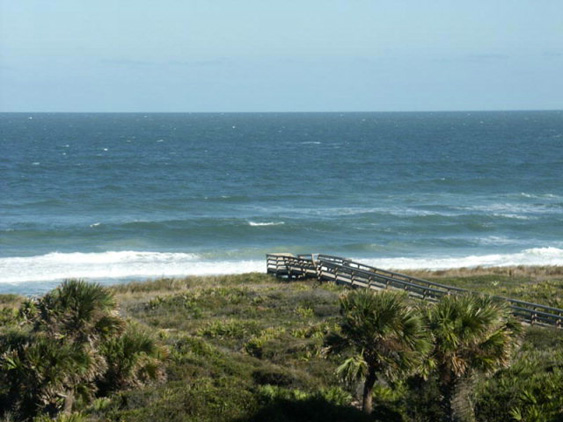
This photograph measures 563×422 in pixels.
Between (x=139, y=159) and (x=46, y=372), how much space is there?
95.1 m

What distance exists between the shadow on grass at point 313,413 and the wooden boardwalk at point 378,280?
29.0ft

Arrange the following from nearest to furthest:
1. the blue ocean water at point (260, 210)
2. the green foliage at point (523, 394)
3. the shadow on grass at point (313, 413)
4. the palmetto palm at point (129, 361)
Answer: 1. the green foliage at point (523, 394)
2. the shadow on grass at point (313, 413)
3. the palmetto palm at point (129, 361)
4. the blue ocean water at point (260, 210)

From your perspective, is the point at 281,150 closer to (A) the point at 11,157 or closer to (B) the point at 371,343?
(A) the point at 11,157

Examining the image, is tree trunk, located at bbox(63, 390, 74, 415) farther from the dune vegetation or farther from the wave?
the wave

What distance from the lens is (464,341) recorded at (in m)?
14.0

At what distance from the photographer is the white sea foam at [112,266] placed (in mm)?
42906

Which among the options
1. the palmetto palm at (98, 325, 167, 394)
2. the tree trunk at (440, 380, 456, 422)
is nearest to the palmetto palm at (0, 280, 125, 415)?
the palmetto palm at (98, 325, 167, 394)

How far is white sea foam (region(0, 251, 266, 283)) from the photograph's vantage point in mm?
42906

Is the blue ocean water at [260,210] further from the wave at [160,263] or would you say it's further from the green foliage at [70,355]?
the green foliage at [70,355]

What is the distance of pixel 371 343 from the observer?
46.3 feet

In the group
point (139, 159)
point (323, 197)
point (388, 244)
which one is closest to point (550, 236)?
point (388, 244)

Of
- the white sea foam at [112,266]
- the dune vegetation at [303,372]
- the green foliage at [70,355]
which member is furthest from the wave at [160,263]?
the green foliage at [70,355]

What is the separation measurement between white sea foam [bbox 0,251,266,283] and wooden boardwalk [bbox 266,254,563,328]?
7.63 metres

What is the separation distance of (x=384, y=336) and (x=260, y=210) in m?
52.0
